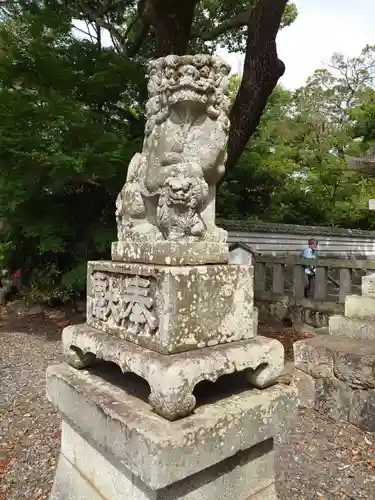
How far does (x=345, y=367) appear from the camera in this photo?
154 inches

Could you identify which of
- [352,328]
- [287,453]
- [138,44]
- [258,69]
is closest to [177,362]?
[287,453]

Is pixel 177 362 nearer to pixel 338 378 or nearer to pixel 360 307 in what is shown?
pixel 338 378

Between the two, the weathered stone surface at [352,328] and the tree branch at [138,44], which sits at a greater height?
the tree branch at [138,44]

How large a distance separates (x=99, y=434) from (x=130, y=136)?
6.21m

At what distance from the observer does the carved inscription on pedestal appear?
1.65 metres

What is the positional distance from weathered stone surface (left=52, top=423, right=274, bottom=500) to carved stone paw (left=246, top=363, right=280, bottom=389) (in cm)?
29

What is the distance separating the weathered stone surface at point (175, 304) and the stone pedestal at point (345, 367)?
8.22 feet

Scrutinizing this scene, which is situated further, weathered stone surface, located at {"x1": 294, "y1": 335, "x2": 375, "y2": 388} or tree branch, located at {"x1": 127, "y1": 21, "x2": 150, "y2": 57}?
tree branch, located at {"x1": 127, "y1": 21, "x2": 150, "y2": 57}

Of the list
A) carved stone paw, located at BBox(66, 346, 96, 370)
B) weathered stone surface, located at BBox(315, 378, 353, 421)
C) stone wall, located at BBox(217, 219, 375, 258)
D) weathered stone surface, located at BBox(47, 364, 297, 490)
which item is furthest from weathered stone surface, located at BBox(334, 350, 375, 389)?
stone wall, located at BBox(217, 219, 375, 258)

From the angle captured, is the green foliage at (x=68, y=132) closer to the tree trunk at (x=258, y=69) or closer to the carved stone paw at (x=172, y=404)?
the tree trunk at (x=258, y=69)

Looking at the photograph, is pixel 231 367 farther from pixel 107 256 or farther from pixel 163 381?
pixel 107 256

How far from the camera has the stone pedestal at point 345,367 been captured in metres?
3.81

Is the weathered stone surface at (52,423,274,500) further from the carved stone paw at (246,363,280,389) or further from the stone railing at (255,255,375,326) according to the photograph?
the stone railing at (255,255,375,326)

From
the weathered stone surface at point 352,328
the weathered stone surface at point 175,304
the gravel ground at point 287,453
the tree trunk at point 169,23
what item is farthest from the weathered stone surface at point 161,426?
the tree trunk at point 169,23
